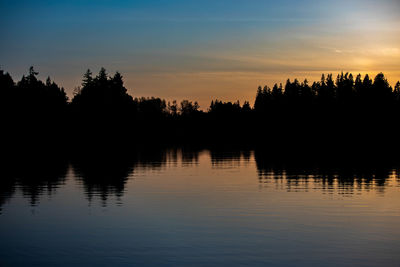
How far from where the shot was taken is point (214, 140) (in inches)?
5837

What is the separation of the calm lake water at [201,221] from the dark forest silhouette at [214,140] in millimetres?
69526

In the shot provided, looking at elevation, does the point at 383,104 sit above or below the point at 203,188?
above

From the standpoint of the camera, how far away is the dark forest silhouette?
4210 inches

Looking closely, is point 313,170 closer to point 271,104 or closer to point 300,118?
point 300,118

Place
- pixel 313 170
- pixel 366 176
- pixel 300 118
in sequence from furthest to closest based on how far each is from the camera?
pixel 300 118 → pixel 313 170 → pixel 366 176

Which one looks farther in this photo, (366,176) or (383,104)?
(383,104)

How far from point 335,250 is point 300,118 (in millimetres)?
148305

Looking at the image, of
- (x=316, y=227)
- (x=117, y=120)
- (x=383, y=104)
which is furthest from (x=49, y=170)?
(x=383, y=104)

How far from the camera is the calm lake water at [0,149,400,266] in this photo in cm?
1548

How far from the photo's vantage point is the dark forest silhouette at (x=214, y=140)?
10694 centimetres

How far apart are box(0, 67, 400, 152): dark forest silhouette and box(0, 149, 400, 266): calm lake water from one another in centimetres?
6953

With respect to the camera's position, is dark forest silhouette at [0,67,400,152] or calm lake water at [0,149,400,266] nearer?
calm lake water at [0,149,400,266]

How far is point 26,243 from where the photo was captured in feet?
56.7

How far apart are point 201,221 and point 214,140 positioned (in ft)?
419
